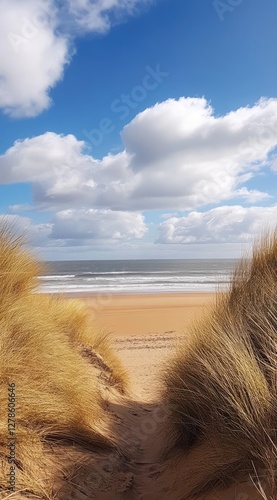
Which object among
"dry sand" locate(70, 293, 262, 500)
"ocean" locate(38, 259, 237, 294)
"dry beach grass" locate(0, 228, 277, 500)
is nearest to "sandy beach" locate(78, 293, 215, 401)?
"dry sand" locate(70, 293, 262, 500)

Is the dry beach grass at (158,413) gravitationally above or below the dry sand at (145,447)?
above

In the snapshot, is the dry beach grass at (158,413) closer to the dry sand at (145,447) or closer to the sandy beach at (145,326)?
the dry sand at (145,447)

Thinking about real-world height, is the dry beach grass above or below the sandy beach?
above

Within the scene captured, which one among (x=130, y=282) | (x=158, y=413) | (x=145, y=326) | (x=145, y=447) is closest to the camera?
(x=145, y=447)

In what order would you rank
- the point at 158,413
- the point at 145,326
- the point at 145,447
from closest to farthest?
the point at 145,447 < the point at 158,413 < the point at 145,326

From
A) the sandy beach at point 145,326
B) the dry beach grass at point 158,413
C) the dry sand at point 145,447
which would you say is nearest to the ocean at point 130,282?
the dry beach grass at point 158,413

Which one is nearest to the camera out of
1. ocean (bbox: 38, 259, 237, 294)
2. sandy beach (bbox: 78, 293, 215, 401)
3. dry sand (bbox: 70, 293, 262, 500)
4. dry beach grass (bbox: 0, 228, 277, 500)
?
dry beach grass (bbox: 0, 228, 277, 500)

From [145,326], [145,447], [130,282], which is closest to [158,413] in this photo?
[145,447]

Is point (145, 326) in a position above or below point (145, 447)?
below

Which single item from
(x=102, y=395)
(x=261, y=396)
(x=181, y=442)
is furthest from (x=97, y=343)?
(x=261, y=396)

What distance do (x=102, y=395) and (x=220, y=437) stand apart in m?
2.56

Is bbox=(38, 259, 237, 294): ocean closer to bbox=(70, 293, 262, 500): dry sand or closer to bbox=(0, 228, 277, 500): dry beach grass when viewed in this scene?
bbox=(0, 228, 277, 500): dry beach grass

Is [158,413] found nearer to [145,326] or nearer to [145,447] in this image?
[145,447]

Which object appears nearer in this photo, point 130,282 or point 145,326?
point 145,326
